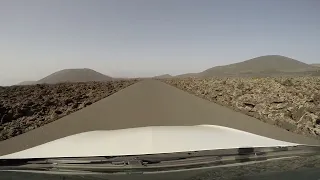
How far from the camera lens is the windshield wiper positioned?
9.43 feet

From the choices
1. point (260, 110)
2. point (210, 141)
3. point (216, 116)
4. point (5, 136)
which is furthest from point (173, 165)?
point (260, 110)

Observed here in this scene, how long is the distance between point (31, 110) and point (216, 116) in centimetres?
903

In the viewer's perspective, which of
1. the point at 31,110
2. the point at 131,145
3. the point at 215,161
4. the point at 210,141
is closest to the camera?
the point at 215,161

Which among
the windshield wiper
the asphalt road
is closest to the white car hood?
the windshield wiper

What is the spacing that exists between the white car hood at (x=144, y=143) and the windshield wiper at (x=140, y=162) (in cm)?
21

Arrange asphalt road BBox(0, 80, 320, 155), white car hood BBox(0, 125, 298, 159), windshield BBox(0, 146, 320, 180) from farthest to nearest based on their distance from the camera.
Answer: asphalt road BBox(0, 80, 320, 155) → white car hood BBox(0, 125, 298, 159) → windshield BBox(0, 146, 320, 180)

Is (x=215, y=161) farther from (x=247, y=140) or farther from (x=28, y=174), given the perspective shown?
(x=28, y=174)

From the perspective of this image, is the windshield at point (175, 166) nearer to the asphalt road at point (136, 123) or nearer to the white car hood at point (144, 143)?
the white car hood at point (144, 143)

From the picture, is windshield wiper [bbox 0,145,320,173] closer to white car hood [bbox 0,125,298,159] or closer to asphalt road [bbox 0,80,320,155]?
white car hood [bbox 0,125,298,159]

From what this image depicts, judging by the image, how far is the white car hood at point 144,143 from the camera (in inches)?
133

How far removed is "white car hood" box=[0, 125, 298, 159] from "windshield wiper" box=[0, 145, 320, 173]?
214 millimetres

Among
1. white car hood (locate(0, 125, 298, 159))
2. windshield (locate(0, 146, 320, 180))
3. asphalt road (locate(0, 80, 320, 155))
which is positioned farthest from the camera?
asphalt road (locate(0, 80, 320, 155))

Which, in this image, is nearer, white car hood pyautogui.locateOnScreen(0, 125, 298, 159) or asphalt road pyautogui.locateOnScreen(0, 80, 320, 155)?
white car hood pyautogui.locateOnScreen(0, 125, 298, 159)

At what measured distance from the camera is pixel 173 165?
294cm
